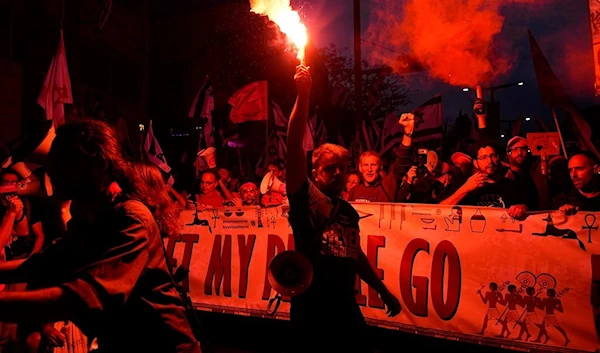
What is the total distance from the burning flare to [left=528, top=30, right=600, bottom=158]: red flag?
2919 mm

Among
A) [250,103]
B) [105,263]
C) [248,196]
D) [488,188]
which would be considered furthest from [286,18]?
[250,103]

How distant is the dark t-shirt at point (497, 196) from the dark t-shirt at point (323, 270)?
2642 mm

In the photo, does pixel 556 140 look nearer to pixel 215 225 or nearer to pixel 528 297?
pixel 528 297

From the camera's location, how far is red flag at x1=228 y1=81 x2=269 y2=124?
407 inches

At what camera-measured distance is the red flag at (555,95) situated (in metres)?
4.89

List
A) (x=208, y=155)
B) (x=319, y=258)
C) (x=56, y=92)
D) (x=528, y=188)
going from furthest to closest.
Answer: (x=208, y=155) → (x=56, y=92) → (x=528, y=188) → (x=319, y=258)

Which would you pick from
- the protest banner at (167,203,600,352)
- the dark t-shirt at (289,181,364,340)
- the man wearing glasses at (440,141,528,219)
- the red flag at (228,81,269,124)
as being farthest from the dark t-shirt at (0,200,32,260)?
the red flag at (228,81,269,124)

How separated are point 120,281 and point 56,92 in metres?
7.12

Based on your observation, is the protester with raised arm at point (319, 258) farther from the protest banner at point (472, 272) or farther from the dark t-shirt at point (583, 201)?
the dark t-shirt at point (583, 201)

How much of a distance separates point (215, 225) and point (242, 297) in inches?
40.1

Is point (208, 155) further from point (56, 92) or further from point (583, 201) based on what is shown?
point (583, 201)

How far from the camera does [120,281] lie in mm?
1888

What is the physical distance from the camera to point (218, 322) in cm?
652

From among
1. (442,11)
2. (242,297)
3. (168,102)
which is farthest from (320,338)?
(168,102)
